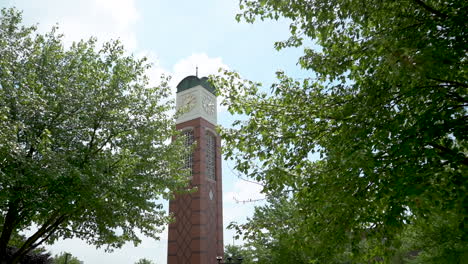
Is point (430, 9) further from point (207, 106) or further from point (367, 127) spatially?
point (207, 106)

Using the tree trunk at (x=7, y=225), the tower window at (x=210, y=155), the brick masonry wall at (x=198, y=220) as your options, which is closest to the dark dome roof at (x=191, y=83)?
the brick masonry wall at (x=198, y=220)

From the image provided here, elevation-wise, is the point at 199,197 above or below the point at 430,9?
above

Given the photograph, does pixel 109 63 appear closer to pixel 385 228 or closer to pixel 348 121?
pixel 348 121

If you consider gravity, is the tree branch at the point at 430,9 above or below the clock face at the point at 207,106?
below

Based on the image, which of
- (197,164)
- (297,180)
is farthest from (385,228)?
(197,164)

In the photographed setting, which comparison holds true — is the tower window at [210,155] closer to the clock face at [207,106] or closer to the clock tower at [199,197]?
the clock tower at [199,197]

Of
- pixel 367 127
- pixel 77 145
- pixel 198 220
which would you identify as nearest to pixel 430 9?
pixel 367 127

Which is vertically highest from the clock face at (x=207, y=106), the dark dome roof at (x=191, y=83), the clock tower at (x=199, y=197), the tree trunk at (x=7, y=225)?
the dark dome roof at (x=191, y=83)

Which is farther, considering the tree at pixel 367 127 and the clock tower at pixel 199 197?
the clock tower at pixel 199 197

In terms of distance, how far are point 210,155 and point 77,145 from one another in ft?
105

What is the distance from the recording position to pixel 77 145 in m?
11.1

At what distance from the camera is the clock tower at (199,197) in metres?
37.8

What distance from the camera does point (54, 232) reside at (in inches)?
512

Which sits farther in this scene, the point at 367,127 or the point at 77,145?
the point at 77,145
